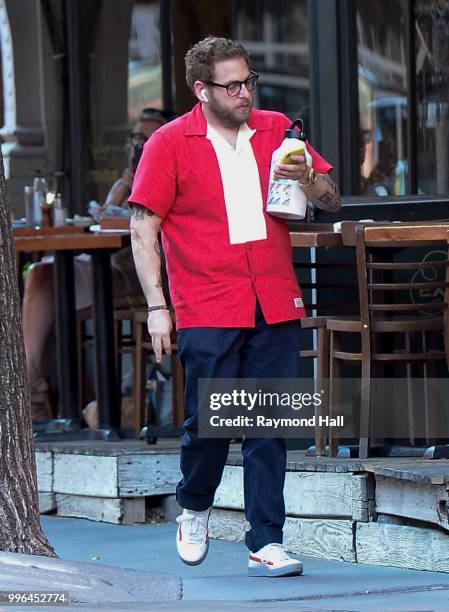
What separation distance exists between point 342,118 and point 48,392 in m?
2.49

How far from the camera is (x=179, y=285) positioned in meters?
5.37

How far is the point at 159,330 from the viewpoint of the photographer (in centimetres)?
530

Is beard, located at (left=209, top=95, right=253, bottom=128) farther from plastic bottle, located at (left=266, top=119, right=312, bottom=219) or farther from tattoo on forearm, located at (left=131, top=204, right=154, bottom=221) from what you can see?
tattoo on forearm, located at (left=131, top=204, right=154, bottom=221)

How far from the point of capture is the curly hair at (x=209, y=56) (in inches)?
209

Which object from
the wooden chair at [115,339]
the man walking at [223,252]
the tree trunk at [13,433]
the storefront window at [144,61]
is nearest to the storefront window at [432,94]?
the wooden chair at [115,339]

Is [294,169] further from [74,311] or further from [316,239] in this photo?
[74,311]

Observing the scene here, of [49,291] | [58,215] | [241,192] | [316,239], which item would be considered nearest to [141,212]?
[241,192]

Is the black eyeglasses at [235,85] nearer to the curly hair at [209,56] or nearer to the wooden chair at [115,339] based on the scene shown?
the curly hair at [209,56]

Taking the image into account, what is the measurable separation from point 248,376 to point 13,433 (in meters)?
0.87

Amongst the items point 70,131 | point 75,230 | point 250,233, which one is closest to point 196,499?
point 250,233

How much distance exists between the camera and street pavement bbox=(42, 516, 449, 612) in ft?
15.7

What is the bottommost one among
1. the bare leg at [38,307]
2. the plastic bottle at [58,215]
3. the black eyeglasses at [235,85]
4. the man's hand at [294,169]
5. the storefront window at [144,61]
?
the bare leg at [38,307]

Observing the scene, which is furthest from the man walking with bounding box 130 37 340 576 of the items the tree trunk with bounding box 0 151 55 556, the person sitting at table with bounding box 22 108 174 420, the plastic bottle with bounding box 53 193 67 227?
the person sitting at table with bounding box 22 108 174 420

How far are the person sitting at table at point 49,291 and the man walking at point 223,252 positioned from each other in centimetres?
359
